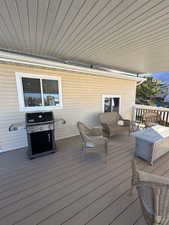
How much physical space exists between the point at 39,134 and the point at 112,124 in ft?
9.86

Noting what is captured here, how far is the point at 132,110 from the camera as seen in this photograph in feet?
20.7

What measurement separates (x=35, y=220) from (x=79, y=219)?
0.61 m

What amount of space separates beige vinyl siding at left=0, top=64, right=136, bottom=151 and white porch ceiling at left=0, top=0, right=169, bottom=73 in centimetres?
102

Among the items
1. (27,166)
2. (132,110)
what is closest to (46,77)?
(27,166)

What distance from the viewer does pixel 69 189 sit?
1.87 metres

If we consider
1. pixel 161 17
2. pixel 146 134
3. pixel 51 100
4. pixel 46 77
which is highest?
pixel 161 17

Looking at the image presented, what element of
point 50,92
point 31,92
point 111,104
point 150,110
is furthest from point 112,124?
point 31,92

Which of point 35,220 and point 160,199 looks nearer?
point 160,199

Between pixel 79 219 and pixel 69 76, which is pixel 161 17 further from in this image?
pixel 79 219

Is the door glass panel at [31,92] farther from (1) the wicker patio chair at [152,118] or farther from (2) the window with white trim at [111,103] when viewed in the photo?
(1) the wicker patio chair at [152,118]

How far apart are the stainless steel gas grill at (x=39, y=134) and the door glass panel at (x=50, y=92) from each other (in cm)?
85

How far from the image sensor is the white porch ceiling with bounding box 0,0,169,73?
4.60 feet

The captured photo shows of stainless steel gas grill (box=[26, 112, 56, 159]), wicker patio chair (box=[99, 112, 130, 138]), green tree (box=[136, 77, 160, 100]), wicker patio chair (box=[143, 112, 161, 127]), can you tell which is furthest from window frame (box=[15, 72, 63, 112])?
green tree (box=[136, 77, 160, 100])

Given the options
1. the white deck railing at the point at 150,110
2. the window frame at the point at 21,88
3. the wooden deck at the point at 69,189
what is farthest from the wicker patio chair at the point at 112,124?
the window frame at the point at 21,88
